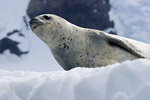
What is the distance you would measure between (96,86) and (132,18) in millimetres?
14311

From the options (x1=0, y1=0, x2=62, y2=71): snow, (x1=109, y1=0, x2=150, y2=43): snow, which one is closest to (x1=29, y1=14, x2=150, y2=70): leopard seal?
Result: (x1=109, y1=0, x2=150, y2=43): snow

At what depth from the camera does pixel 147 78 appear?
125 cm

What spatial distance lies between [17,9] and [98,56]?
52.0 feet

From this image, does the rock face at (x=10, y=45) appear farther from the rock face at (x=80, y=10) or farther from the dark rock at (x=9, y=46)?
the rock face at (x=80, y=10)

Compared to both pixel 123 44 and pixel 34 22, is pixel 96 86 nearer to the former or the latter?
pixel 34 22

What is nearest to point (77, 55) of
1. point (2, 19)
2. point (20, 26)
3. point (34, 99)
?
point (34, 99)

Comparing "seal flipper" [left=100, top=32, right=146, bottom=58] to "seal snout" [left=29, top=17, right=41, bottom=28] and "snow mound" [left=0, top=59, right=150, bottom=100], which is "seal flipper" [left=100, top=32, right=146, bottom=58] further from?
"snow mound" [left=0, top=59, right=150, bottom=100]

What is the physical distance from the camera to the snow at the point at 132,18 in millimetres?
14695

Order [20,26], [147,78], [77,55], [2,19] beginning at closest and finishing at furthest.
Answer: [147,78], [77,55], [20,26], [2,19]

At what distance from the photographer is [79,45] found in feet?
11.8

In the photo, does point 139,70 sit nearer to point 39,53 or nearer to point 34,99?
point 34,99

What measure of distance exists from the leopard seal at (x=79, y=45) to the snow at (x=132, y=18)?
11008 millimetres

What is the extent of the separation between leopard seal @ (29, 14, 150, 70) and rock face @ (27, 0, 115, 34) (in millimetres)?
12913

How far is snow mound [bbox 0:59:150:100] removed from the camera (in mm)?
1254
